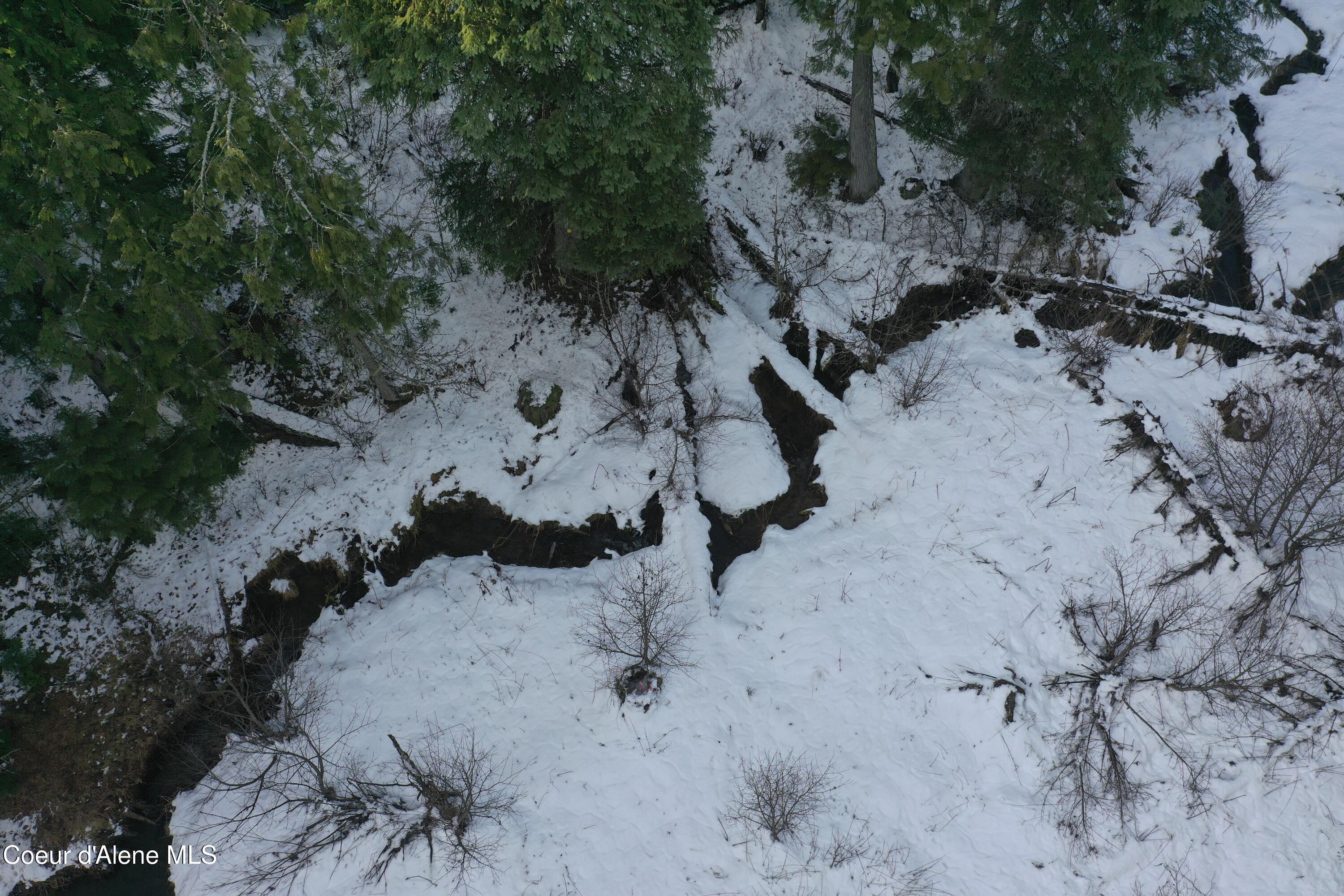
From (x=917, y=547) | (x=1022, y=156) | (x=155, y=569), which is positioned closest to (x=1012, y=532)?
(x=917, y=547)

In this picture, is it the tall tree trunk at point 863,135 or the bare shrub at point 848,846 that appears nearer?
the bare shrub at point 848,846

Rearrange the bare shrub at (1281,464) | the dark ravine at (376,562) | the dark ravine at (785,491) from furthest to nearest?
the dark ravine at (785,491) → the dark ravine at (376,562) → the bare shrub at (1281,464)

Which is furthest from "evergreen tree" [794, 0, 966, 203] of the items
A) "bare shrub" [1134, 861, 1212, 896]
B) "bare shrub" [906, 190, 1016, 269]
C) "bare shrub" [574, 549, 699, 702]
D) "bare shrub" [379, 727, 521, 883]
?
"bare shrub" [379, 727, 521, 883]

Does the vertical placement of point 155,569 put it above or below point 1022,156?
below

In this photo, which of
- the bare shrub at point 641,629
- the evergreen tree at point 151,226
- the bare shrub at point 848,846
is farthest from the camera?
the bare shrub at point 641,629

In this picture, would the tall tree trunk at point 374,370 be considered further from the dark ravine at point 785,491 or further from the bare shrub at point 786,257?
the bare shrub at point 786,257

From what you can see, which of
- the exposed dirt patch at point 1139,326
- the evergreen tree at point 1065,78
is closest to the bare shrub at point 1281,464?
the exposed dirt patch at point 1139,326

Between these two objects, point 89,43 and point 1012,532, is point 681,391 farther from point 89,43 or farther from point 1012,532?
point 89,43
